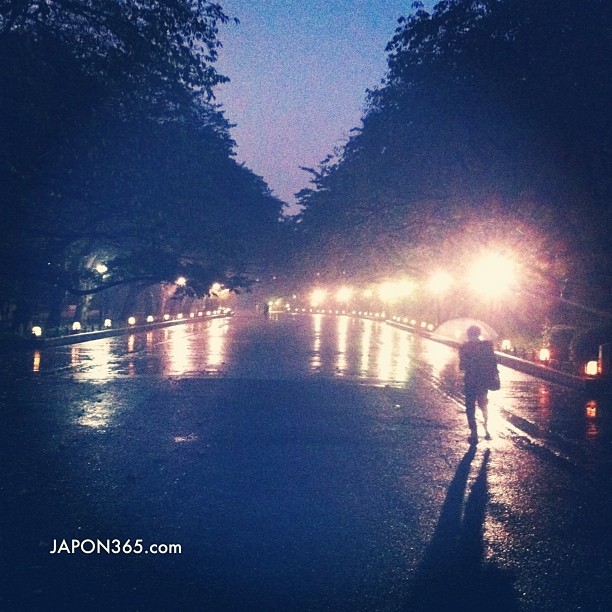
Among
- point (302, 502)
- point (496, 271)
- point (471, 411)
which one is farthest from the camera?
point (496, 271)

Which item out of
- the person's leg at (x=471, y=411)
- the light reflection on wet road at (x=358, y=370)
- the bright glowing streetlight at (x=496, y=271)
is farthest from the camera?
the bright glowing streetlight at (x=496, y=271)

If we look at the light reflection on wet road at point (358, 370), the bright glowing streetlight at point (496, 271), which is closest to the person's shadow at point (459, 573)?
the light reflection on wet road at point (358, 370)

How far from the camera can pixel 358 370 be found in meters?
20.3

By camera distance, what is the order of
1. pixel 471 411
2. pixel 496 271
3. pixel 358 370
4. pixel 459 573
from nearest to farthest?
1. pixel 459 573
2. pixel 471 411
3. pixel 358 370
4. pixel 496 271

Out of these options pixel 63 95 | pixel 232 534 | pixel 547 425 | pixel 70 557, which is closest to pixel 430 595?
pixel 232 534

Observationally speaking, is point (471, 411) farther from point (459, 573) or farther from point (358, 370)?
point (358, 370)

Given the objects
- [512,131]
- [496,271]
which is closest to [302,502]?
[512,131]

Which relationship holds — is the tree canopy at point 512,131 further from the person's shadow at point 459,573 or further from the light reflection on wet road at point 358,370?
the person's shadow at point 459,573

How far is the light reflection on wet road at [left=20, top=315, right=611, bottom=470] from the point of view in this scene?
1101 cm

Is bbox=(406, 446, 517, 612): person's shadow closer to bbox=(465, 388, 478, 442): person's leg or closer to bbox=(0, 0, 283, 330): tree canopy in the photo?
bbox=(465, 388, 478, 442): person's leg

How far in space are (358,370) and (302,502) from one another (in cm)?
1407

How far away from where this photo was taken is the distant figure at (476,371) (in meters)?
9.93

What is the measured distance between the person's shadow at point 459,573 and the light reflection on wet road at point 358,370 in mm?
3739

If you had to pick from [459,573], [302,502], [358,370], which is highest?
[459,573]
